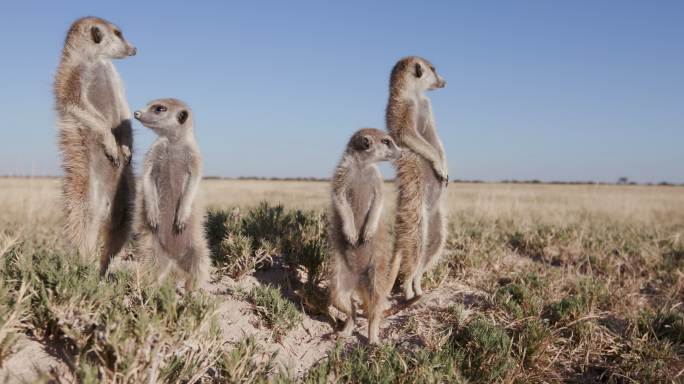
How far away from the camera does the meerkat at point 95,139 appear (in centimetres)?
→ 403

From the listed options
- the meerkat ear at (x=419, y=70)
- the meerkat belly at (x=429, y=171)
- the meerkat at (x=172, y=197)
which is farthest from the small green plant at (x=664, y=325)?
the meerkat at (x=172, y=197)

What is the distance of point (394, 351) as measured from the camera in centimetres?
336

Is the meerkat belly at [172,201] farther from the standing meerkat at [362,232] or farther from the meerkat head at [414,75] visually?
the meerkat head at [414,75]

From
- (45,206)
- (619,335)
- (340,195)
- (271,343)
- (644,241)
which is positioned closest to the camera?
(271,343)

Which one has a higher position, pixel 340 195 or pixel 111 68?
pixel 111 68

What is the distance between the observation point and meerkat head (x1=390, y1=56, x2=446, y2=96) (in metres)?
4.92

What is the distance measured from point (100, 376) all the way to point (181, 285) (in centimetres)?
187

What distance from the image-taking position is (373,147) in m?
4.30

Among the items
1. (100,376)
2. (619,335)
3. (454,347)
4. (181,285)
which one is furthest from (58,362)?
(619,335)

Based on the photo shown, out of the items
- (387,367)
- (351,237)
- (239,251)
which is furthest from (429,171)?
(387,367)

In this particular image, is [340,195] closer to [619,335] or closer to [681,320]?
[619,335]

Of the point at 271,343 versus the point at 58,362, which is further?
the point at 271,343

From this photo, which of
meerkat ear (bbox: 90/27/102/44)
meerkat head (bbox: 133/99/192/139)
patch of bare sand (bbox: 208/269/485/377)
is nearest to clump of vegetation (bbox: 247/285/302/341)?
patch of bare sand (bbox: 208/269/485/377)

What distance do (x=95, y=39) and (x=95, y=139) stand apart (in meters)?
0.91
